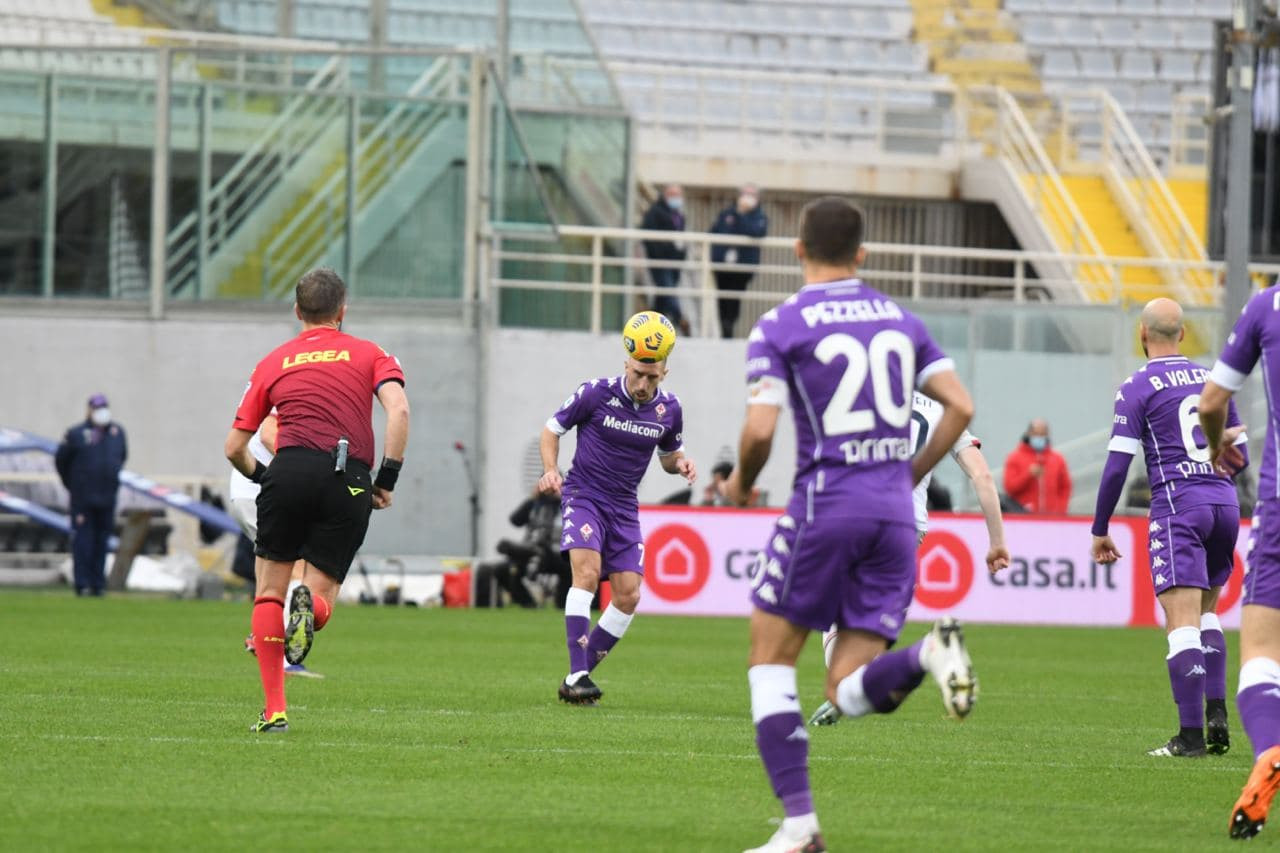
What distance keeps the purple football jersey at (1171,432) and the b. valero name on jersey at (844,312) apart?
3.83 meters

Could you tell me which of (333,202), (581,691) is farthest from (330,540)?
(333,202)

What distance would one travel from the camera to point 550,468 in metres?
12.5

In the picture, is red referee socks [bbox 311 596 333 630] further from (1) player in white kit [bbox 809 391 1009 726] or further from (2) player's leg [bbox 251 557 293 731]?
(1) player in white kit [bbox 809 391 1009 726]

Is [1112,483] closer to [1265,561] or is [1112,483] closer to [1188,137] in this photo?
[1265,561]

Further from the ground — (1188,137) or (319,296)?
(1188,137)

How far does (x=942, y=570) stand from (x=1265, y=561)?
613 inches

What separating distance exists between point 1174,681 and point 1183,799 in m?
1.84

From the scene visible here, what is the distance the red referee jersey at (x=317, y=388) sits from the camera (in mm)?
10055

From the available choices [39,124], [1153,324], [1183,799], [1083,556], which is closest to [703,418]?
[1083,556]

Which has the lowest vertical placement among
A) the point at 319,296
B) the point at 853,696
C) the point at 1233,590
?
the point at 1233,590

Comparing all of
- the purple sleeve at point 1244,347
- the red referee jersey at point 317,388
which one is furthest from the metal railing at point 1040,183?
the purple sleeve at point 1244,347

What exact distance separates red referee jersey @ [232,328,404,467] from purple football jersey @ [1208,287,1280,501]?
13.3 ft

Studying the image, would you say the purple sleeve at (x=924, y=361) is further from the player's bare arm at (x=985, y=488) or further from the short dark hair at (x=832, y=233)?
the player's bare arm at (x=985, y=488)

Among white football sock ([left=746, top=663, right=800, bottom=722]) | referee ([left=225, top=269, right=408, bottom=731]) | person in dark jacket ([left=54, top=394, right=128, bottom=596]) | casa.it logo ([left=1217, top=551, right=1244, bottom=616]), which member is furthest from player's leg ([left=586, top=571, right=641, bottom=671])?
person in dark jacket ([left=54, top=394, right=128, bottom=596])
